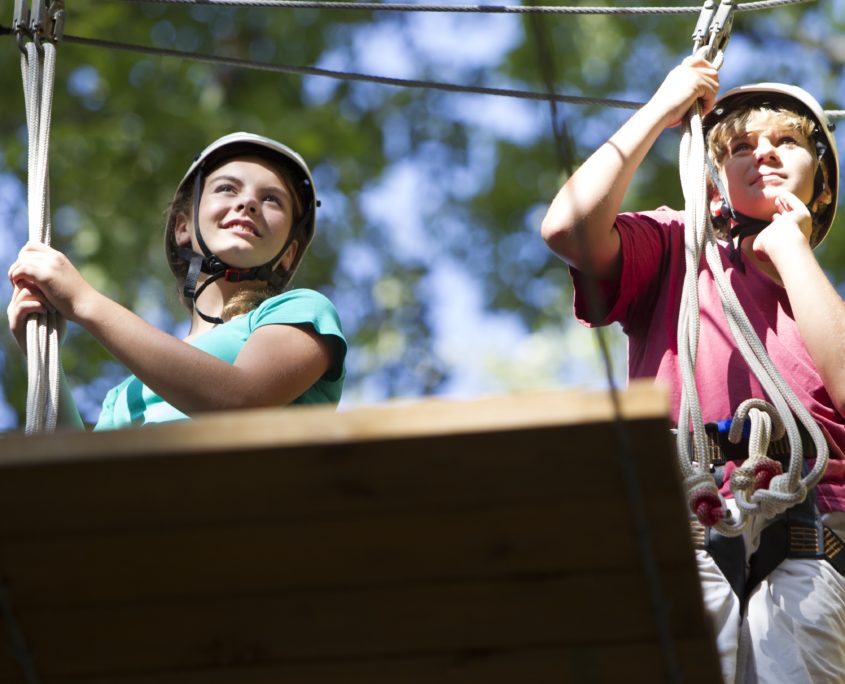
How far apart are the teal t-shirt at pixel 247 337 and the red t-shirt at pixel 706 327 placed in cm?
54

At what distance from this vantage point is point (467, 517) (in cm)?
170

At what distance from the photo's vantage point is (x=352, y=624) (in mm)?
1812

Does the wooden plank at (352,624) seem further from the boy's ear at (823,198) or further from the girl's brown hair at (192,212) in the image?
the boy's ear at (823,198)

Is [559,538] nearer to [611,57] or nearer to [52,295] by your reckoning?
[52,295]

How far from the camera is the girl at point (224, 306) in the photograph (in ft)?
8.52

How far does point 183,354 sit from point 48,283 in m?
0.35

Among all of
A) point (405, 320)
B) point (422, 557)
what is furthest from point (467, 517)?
point (405, 320)

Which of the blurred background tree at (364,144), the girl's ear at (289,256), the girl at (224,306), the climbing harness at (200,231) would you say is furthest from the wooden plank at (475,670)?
the blurred background tree at (364,144)

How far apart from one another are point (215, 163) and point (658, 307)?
4.22 ft

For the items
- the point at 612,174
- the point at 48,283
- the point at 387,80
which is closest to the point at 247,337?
the point at 48,283

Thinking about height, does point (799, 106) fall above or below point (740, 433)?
above

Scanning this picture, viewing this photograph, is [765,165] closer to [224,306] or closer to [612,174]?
[612,174]

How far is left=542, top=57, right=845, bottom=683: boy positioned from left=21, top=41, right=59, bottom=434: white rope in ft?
3.33

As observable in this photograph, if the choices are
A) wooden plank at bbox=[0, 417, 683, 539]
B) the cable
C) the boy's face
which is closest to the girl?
the cable
